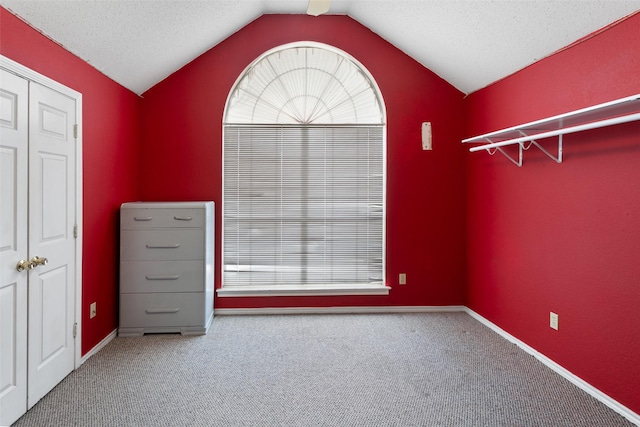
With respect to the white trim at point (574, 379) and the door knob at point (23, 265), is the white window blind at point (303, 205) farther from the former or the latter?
the door knob at point (23, 265)

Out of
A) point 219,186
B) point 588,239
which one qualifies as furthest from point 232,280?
point 588,239

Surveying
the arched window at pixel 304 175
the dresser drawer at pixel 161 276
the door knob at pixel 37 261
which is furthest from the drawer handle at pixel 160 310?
the door knob at pixel 37 261

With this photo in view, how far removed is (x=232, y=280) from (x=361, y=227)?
4.87ft

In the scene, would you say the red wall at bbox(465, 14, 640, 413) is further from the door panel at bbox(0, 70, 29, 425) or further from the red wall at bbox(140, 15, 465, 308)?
the door panel at bbox(0, 70, 29, 425)

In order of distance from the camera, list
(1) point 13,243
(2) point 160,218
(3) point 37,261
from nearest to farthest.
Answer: (1) point 13,243
(3) point 37,261
(2) point 160,218

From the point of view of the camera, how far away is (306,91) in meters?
4.32

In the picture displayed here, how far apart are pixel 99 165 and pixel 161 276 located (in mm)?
1056

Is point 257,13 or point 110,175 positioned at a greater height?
point 257,13

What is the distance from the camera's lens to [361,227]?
4.34m

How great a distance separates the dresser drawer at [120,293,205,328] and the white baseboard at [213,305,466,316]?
605 mm

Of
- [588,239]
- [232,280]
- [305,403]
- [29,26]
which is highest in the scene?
[29,26]

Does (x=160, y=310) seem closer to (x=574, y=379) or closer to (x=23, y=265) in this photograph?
(x=23, y=265)

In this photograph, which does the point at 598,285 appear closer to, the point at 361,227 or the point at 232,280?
the point at 361,227

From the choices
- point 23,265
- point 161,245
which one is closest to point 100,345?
point 161,245
